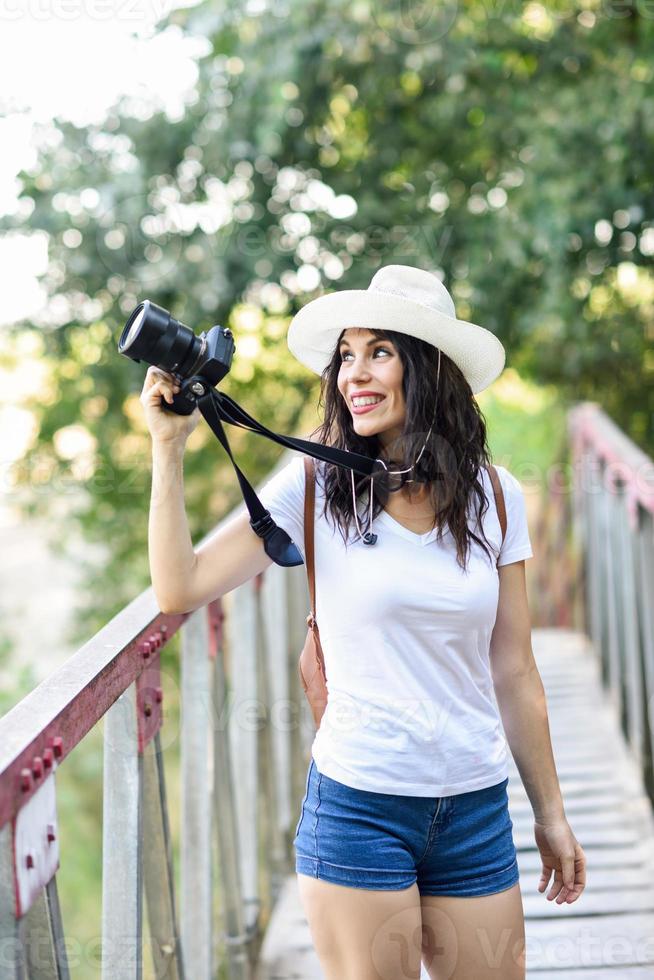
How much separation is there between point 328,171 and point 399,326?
3772 mm

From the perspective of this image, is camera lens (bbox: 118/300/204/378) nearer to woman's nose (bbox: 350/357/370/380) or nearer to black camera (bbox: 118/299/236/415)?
black camera (bbox: 118/299/236/415)

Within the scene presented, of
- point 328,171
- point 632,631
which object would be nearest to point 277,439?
point 632,631

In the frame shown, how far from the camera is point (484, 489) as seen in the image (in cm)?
147

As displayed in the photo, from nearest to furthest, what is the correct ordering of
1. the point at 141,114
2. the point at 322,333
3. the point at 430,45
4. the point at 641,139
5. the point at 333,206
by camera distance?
the point at 322,333, the point at 641,139, the point at 430,45, the point at 141,114, the point at 333,206

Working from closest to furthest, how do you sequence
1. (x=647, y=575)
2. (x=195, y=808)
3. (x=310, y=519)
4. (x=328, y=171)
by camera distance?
1. (x=310, y=519)
2. (x=195, y=808)
3. (x=647, y=575)
4. (x=328, y=171)

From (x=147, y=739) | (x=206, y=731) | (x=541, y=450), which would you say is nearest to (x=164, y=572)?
(x=147, y=739)

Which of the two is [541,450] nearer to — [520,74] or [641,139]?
[520,74]

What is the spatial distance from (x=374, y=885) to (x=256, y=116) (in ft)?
12.3

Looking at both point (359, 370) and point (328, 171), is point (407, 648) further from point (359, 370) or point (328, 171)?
point (328, 171)

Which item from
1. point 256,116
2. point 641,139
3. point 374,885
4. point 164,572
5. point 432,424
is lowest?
point 374,885

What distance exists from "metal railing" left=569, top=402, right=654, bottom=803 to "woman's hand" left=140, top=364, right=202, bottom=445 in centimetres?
166

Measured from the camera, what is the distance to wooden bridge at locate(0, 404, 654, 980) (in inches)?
39.3

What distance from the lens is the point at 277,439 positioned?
1.41m

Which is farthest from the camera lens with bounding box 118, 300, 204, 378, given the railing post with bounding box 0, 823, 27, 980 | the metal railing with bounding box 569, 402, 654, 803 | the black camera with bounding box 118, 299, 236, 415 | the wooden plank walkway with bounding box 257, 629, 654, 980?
the metal railing with bounding box 569, 402, 654, 803
